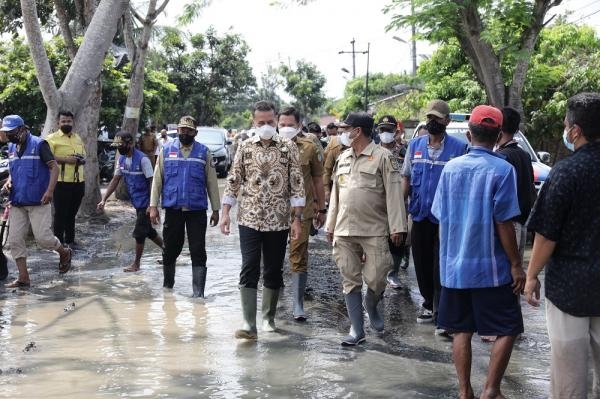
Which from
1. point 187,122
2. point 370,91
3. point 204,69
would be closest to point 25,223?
point 187,122

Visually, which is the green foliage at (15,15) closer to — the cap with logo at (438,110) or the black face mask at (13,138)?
the black face mask at (13,138)

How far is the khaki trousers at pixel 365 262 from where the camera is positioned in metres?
6.45

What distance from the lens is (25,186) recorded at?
891 cm

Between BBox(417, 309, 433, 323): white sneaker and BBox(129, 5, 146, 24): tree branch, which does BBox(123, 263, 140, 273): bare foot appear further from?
BBox(129, 5, 146, 24): tree branch

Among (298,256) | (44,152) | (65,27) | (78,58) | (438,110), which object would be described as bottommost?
(298,256)

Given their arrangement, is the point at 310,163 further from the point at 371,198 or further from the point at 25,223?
the point at 25,223

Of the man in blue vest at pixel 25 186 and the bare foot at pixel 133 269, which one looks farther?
the bare foot at pixel 133 269

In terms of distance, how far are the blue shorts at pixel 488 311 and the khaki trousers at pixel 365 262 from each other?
59.3 inches

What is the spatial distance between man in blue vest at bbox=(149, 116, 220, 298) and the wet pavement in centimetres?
53

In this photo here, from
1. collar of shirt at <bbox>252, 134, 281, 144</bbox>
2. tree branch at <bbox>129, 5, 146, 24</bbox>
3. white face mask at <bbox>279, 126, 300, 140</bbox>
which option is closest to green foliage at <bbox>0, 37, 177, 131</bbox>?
tree branch at <bbox>129, 5, 146, 24</bbox>

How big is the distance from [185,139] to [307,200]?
1.37 meters

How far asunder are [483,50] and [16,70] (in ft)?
39.0

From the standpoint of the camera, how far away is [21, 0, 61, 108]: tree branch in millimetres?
11070

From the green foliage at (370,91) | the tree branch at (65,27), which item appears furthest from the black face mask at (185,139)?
the green foliage at (370,91)
